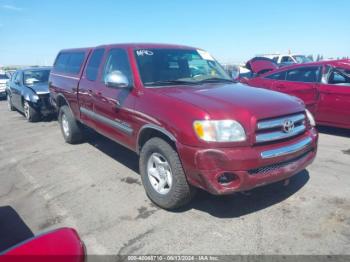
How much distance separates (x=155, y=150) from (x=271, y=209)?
4.88 feet

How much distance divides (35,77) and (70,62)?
180 inches

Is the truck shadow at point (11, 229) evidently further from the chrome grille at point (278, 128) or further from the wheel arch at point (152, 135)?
the chrome grille at point (278, 128)

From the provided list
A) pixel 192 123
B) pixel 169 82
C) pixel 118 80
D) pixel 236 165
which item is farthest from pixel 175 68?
pixel 236 165

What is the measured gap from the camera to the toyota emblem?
329 cm

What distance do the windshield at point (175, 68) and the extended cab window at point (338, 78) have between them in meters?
3.08

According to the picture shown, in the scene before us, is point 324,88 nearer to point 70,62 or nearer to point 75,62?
point 75,62

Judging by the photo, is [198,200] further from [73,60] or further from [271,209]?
[73,60]

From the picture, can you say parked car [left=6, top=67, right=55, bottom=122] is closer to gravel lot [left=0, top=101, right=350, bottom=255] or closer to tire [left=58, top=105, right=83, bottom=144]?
tire [left=58, top=105, right=83, bottom=144]

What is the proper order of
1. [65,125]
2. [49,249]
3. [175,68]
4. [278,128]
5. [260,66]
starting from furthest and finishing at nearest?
[260,66], [65,125], [175,68], [278,128], [49,249]

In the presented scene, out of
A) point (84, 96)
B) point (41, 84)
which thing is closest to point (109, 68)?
point (84, 96)

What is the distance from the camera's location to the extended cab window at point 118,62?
4.28 metres

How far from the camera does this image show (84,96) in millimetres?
5438

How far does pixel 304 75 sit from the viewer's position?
7.05 m

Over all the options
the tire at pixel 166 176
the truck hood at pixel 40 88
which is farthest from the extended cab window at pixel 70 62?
the tire at pixel 166 176
